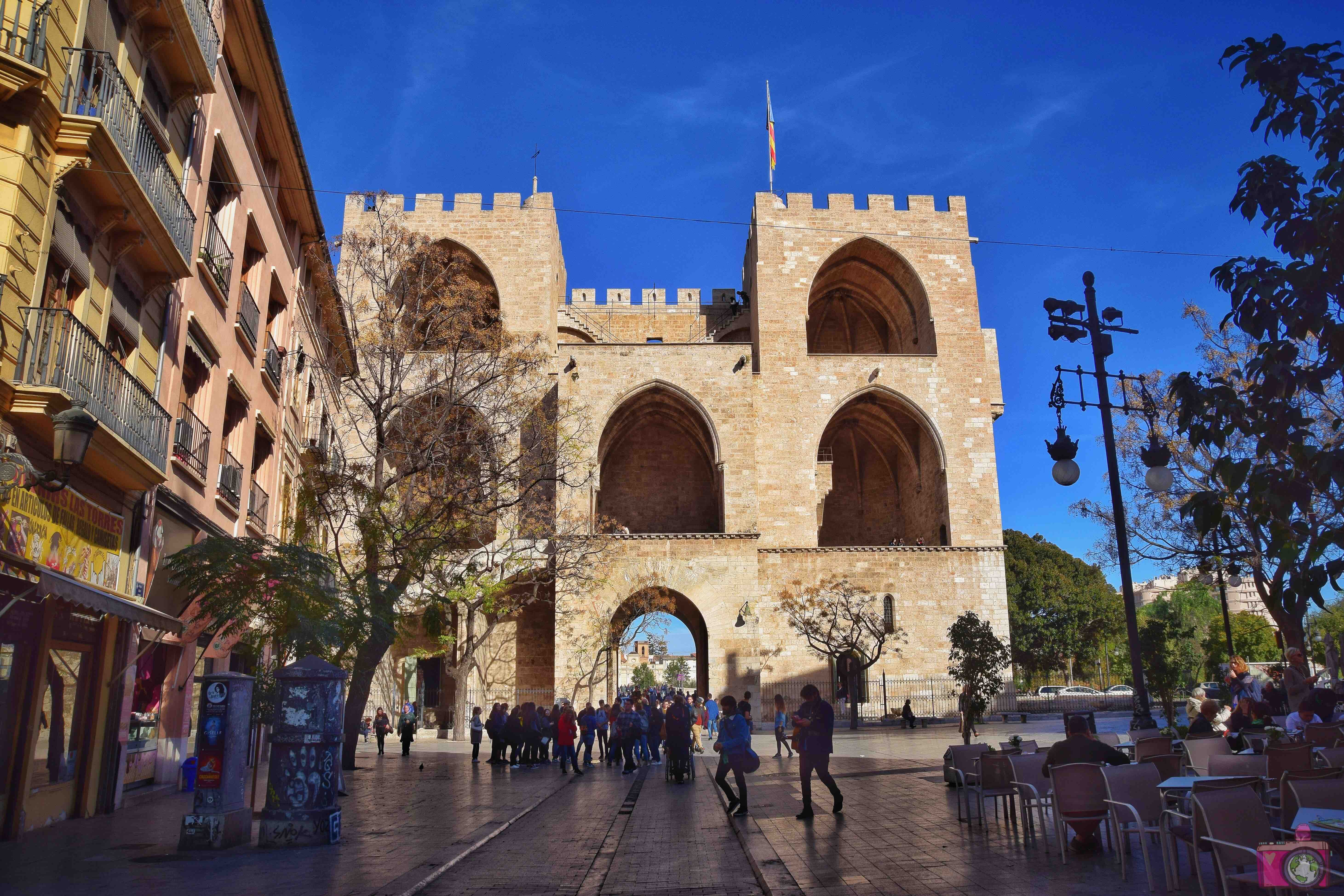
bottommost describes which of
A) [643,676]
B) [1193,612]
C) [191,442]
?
[643,676]

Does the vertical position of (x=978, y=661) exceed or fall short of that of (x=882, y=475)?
it falls short

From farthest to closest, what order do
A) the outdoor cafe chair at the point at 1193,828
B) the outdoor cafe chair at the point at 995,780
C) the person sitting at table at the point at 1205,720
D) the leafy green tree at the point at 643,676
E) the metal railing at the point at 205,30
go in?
the leafy green tree at the point at 643,676 < the metal railing at the point at 205,30 < the person sitting at table at the point at 1205,720 < the outdoor cafe chair at the point at 995,780 < the outdoor cafe chair at the point at 1193,828

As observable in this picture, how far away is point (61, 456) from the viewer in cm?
670

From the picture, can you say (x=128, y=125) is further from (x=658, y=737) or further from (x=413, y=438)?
(x=658, y=737)

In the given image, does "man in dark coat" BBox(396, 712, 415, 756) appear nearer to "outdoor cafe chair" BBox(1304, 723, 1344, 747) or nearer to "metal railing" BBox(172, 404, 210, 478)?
"metal railing" BBox(172, 404, 210, 478)

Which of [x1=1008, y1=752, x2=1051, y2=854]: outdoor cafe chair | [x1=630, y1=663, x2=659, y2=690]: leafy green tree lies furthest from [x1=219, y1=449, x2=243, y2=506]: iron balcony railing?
[x1=630, y1=663, x2=659, y2=690]: leafy green tree

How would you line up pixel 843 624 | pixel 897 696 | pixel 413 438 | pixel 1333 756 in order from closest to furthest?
1. pixel 1333 756
2. pixel 413 438
3. pixel 843 624
4. pixel 897 696

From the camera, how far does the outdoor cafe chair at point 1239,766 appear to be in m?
6.28

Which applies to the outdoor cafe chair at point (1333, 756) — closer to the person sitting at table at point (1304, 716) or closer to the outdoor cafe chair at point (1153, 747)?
the outdoor cafe chair at point (1153, 747)

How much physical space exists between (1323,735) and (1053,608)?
41.7 metres

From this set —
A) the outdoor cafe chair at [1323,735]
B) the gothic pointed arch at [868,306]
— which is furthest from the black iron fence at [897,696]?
the outdoor cafe chair at [1323,735]

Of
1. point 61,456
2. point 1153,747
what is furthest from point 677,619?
point 61,456

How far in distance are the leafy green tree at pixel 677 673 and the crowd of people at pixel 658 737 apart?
331ft

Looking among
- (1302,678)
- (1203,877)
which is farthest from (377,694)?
(1203,877)
